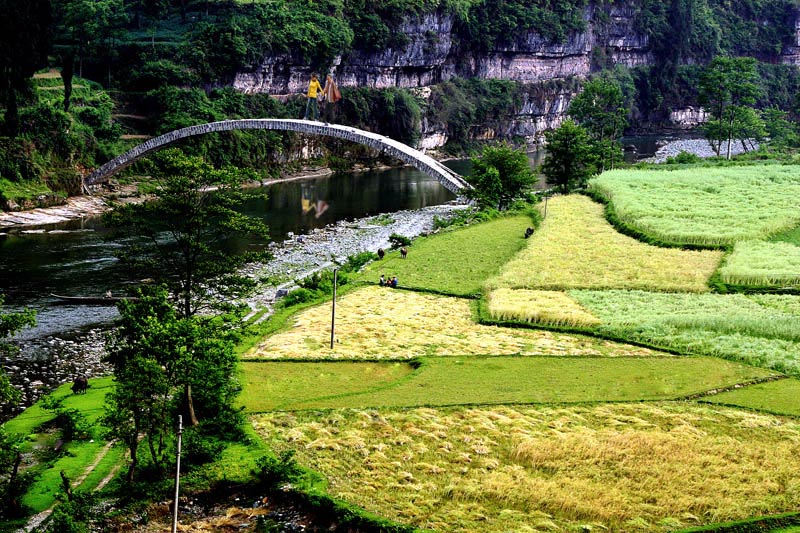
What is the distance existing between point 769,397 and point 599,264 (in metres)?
23.4

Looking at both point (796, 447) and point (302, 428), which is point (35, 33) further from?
point (796, 447)

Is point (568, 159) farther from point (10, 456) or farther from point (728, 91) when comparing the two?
point (10, 456)

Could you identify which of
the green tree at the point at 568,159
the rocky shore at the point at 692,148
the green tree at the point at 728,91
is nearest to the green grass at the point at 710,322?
the green tree at the point at 568,159

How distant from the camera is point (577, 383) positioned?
3900cm

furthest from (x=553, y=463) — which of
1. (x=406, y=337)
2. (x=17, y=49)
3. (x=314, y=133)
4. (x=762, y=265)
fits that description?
(x=17, y=49)

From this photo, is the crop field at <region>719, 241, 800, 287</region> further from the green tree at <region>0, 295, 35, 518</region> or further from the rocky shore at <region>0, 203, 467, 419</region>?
the green tree at <region>0, 295, 35, 518</region>

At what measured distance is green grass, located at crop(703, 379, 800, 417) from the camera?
35875 mm

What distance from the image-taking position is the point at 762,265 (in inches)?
2232

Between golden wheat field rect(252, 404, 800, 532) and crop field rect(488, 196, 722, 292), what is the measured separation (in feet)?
64.3

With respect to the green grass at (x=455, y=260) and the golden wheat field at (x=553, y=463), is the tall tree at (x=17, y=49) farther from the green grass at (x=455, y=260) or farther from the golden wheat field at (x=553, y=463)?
the golden wheat field at (x=553, y=463)

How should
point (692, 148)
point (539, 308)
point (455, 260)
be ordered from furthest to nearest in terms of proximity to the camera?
point (692, 148) → point (455, 260) → point (539, 308)

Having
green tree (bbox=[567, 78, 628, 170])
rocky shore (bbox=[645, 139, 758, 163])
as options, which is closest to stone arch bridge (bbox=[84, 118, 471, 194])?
green tree (bbox=[567, 78, 628, 170])

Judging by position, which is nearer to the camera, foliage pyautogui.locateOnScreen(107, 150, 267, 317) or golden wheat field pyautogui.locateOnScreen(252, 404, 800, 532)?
golden wheat field pyautogui.locateOnScreen(252, 404, 800, 532)

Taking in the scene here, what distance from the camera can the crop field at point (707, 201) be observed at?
67.1 meters
